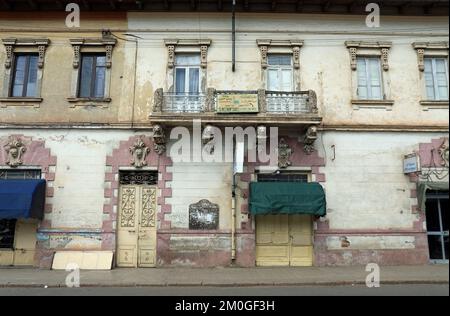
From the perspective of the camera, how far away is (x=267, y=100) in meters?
13.6

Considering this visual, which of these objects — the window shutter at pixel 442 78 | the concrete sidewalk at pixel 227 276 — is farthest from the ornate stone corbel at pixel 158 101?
the window shutter at pixel 442 78

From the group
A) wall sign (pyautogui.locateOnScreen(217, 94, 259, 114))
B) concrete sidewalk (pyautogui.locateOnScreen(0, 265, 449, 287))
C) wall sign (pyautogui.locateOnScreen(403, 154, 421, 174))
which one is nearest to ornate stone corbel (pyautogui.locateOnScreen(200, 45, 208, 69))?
wall sign (pyautogui.locateOnScreen(217, 94, 259, 114))

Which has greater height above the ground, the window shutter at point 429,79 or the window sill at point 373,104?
the window shutter at point 429,79

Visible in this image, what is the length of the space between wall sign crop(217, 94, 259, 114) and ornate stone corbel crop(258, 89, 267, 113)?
0.11m

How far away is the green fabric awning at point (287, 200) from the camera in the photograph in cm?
1291

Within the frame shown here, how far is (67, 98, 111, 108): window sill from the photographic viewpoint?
46.2ft

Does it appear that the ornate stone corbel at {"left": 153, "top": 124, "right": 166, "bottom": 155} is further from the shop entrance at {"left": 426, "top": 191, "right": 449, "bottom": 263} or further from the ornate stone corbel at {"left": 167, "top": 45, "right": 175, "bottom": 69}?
the shop entrance at {"left": 426, "top": 191, "right": 449, "bottom": 263}

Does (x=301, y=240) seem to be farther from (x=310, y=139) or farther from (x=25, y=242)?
(x=25, y=242)

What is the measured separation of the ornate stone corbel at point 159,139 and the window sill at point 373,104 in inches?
262

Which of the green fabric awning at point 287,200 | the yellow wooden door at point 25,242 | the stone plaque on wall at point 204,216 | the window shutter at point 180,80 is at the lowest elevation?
the yellow wooden door at point 25,242

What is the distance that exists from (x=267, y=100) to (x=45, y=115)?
7605mm

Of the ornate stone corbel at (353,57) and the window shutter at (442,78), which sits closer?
the ornate stone corbel at (353,57)

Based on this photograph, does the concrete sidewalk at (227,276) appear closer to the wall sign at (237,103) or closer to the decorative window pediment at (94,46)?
the wall sign at (237,103)
